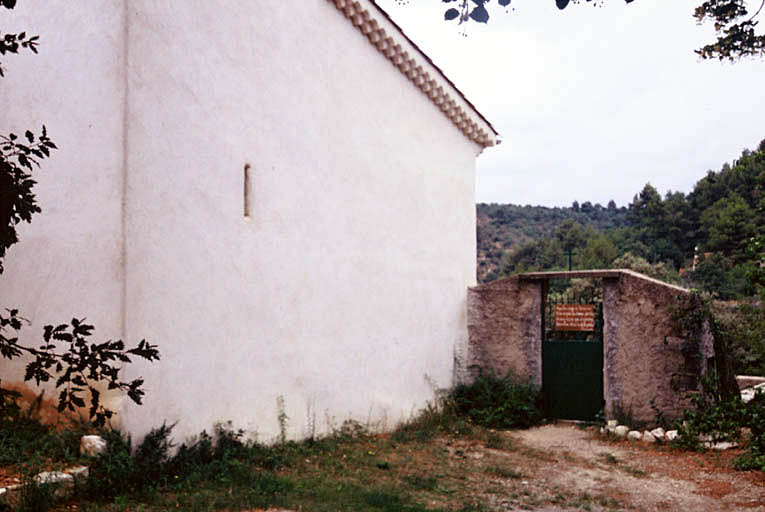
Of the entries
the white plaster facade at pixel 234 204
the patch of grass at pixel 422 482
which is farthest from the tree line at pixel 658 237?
the patch of grass at pixel 422 482

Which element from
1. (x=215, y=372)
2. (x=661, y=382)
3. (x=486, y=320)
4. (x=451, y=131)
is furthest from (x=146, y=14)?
(x=661, y=382)

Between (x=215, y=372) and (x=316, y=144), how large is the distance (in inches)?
138

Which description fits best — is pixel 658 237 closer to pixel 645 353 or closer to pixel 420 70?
pixel 645 353

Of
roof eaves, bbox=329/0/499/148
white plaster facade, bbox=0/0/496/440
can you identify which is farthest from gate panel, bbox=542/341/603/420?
roof eaves, bbox=329/0/499/148

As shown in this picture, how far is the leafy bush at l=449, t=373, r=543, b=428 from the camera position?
425 inches

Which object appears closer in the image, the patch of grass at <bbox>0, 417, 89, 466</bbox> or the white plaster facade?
the patch of grass at <bbox>0, 417, 89, 466</bbox>

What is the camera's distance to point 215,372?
709cm

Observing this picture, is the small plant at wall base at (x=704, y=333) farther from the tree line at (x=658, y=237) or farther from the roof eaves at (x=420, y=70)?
the tree line at (x=658, y=237)

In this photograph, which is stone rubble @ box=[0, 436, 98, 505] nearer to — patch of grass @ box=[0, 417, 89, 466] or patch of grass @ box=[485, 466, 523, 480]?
patch of grass @ box=[0, 417, 89, 466]

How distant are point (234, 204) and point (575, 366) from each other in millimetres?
6899

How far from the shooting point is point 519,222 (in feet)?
153

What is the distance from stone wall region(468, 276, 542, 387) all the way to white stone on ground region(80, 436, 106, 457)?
755cm

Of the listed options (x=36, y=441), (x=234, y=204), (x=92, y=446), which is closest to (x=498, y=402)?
(x=234, y=204)

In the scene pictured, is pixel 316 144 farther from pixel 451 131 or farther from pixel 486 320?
pixel 486 320
